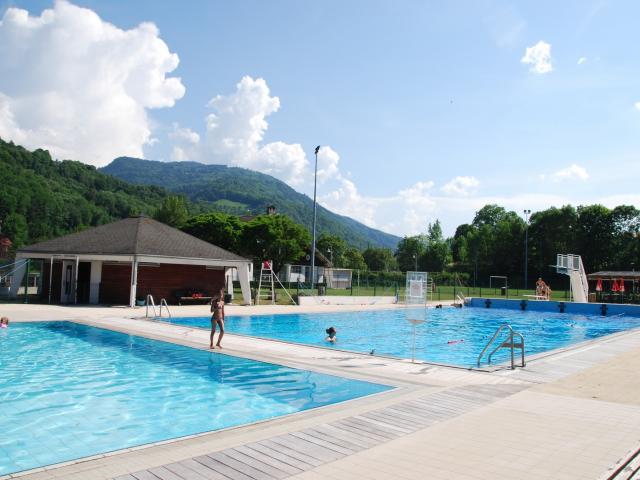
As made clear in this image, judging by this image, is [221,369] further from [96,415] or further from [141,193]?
[141,193]

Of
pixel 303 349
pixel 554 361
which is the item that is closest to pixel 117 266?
pixel 303 349

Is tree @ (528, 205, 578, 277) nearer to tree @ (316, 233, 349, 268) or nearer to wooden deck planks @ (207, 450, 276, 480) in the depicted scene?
tree @ (316, 233, 349, 268)

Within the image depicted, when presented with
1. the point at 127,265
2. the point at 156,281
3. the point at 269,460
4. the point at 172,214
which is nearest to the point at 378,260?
the point at 172,214

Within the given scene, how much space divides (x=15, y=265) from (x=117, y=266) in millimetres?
5559

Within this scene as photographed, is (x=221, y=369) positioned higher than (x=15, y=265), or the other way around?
(x=15, y=265)

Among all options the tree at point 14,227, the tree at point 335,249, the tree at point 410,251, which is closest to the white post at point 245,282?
the tree at point 14,227

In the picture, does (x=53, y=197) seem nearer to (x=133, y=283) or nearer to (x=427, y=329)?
(x=133, y=283)

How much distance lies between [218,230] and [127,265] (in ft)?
82.0

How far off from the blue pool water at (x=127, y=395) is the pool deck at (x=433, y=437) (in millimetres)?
1356

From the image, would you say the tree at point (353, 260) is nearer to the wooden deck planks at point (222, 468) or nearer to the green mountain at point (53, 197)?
the green mountain at point (53, 197)

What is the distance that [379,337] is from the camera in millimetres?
19922

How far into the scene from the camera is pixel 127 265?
88.4ft

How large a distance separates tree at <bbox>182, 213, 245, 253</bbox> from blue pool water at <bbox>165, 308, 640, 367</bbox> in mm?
23578

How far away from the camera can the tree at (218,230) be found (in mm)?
51062
